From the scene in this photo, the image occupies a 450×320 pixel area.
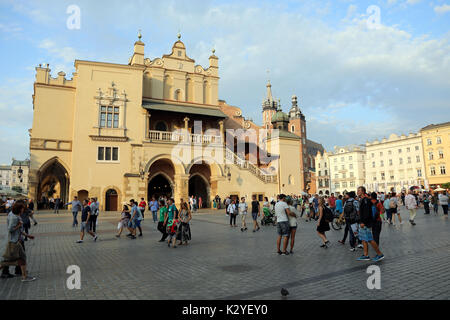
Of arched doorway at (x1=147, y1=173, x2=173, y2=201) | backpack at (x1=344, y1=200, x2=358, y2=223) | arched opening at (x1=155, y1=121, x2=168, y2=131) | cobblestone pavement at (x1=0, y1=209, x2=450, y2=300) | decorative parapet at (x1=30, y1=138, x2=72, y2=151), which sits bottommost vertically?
cobblestone pavement at (x1=0, y1=209, x2=450, y2=300)

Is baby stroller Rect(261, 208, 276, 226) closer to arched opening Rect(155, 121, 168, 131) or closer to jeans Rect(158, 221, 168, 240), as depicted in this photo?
jeans Rect(158, 221, 168, 240)

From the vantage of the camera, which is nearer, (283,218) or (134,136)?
(283,218)

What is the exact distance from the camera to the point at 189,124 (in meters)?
37.2

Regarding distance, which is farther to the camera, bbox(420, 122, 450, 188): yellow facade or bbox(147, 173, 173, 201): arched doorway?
bbox(420, 122, 450, 188): yellow facade

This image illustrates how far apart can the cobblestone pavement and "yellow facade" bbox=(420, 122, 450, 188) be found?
67464 mm

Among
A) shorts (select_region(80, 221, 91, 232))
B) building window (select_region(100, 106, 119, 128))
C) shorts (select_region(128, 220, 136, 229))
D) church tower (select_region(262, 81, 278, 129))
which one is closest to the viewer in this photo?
shorts (select_region(80, 221, 91, 232))

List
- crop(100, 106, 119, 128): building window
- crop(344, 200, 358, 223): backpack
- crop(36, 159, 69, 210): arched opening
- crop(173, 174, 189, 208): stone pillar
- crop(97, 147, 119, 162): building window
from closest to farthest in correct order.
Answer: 1. crop(344, 200, 358, 223): backpack
2. crop(97, 147, 119, 162): building window
3. crop(100, 106, 119, 128): building window
4. crop(173, 174, 189, 208): stone pillar
5. crop(36, 159, 69, 210): arched opening

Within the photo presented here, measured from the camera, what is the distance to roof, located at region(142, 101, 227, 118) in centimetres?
3355

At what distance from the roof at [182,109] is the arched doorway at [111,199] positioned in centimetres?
937

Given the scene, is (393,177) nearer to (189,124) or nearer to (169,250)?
(189,124)

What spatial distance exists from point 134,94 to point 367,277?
30871mm

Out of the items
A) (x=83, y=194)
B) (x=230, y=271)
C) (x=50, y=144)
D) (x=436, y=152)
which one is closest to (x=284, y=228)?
(x=230, y=271)

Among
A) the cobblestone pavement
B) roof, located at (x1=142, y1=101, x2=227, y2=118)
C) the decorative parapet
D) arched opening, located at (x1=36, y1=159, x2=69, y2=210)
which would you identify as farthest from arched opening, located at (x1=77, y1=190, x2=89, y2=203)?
the cobblestone pavement
